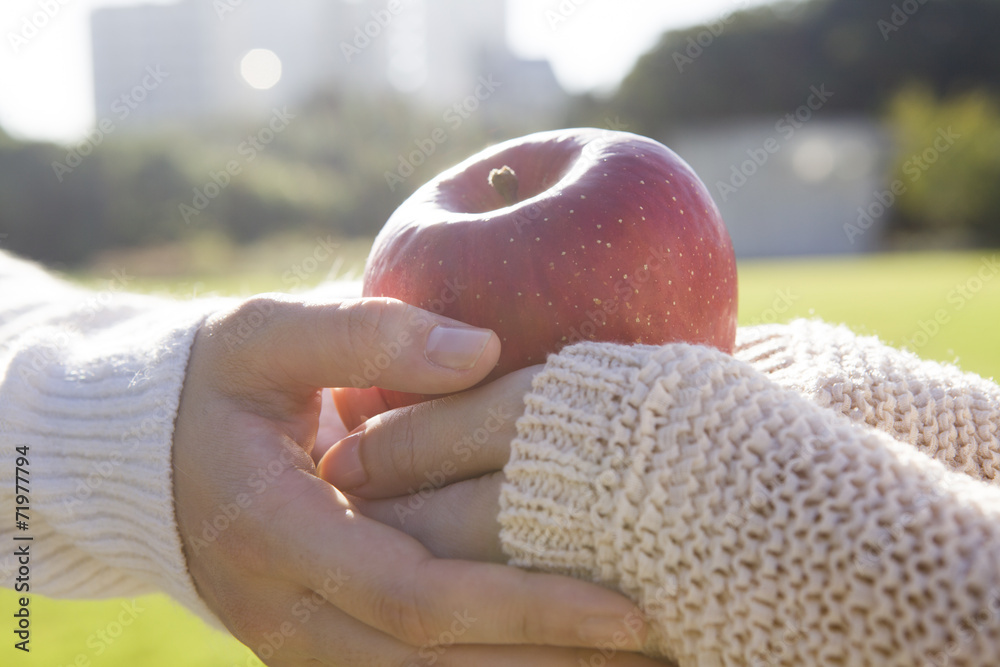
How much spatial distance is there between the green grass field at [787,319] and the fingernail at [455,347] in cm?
60

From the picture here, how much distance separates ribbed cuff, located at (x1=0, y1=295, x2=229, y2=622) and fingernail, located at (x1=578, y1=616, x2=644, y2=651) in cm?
67

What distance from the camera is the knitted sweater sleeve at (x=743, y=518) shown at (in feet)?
2.23

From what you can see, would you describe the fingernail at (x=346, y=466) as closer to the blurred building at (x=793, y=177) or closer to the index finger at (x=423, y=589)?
the index finger at (x=423, y=589)

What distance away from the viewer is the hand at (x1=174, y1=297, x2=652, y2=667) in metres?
0.89

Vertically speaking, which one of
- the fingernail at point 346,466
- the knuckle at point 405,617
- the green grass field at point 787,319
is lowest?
the green grass field at point 787,319

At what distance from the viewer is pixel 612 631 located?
0.82 meters

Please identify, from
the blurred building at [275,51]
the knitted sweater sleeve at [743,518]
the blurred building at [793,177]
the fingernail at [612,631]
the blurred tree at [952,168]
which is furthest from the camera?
the blurred building at [275,51]

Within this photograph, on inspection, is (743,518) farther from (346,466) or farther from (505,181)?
(505,181)

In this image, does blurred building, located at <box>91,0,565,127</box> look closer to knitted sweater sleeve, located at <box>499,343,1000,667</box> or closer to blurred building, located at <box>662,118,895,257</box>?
blurred building, located at <box>662,118,895,257</box>

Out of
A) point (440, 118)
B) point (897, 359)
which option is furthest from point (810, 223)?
point (897, 359)

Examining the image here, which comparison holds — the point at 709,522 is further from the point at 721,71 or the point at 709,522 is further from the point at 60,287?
the point at 721,71

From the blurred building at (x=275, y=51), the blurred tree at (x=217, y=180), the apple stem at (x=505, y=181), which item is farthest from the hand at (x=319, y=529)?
the blurred building at (x=275, y=51)

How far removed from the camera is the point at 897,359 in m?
1.09

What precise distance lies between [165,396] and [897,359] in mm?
1144
